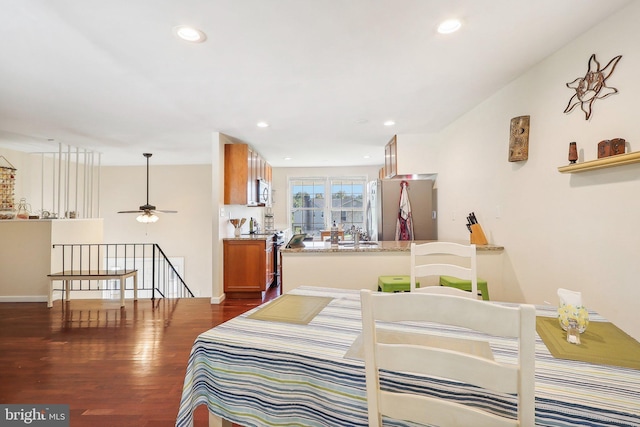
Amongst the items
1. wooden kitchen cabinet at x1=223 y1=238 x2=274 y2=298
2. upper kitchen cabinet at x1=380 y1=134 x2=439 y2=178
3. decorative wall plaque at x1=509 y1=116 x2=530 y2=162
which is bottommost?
wooden kitchen cabinet at x1=223 y1=238 x2=274 y2=298

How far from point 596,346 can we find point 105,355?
333 cm

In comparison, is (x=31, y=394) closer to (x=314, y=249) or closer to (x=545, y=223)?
(x=314, y=249)

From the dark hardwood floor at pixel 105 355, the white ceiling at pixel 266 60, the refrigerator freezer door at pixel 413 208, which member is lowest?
the dark hardwood floor at pixel 105 355

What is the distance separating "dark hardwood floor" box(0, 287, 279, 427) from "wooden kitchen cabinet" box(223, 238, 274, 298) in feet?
0.77

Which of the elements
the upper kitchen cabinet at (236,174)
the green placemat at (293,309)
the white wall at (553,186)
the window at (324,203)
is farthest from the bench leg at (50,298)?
the window at (324,203)

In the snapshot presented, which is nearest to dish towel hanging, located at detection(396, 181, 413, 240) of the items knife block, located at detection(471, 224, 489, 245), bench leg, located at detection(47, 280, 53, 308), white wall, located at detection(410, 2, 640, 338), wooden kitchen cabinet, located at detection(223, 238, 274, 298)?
white wall, located at detection(410, 2, 640, 338)

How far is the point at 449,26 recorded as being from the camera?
1.84 m

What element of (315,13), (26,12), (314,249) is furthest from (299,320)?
(26,12)

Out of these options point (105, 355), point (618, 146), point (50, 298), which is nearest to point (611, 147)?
point (618, 146)

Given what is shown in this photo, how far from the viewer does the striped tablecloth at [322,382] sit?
76cm

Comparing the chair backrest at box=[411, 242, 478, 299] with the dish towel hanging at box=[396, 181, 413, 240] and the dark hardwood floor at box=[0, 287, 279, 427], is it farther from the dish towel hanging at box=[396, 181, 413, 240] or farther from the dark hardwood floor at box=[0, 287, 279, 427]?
the dish towel hanging at box=[396, 181, 413, 240]

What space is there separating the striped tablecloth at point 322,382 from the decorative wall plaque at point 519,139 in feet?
5.27

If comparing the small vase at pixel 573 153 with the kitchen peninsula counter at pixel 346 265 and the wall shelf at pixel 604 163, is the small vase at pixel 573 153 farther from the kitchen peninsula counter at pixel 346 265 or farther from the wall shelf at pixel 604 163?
the kitchen peninsula counter at pixel 346 265

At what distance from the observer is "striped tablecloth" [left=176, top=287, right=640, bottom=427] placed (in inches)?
30.0
